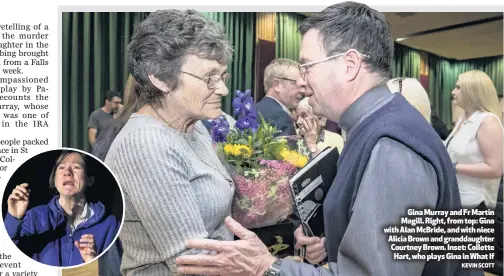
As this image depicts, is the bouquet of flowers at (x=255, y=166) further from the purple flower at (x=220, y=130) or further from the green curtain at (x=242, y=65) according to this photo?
the green curtain at (x=242, y=65)

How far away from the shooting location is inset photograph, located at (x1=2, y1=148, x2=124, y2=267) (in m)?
0.68

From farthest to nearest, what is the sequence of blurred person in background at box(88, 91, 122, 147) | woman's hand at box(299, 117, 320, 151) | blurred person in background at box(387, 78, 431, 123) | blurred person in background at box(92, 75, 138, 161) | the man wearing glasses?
1. blurred person in background at box(88, 91, 122, 147)
2. blurred person in background at box(387, 78, 431, 123)
3. woman's hand at box(299, 117, 320, 151)
4. blurred person in background at box(92, 75, 138, 161)
5. the man wearing glasses

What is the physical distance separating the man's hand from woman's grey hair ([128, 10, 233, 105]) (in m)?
0.33

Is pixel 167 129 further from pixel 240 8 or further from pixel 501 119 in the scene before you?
pixel 501 119

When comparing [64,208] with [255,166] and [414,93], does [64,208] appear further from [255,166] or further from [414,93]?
[414,93]

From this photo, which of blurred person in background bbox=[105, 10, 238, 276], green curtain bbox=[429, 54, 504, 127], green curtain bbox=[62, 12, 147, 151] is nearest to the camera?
blurred person in background bbox=[105, 10, 238, 276]

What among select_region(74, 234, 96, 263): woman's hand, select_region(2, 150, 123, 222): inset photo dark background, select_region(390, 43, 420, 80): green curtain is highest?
select_region(390, 43, 420, 80): green curtain

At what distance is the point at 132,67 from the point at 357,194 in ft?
1.36

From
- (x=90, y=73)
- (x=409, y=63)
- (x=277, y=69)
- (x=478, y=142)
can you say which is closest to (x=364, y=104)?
(x=277, y=69)

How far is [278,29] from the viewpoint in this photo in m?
1.51

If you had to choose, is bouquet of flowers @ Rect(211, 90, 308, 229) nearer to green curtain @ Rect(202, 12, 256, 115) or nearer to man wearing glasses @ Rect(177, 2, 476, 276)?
man wearing glasses @ Rect(177, 2, 476, 276)

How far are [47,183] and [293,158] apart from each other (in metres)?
0.42

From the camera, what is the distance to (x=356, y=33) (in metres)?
0.59

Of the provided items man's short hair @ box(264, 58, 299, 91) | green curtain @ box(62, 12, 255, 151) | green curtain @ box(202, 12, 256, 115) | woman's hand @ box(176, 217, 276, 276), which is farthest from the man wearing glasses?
green curtain @ box(62, 12, 255, 151)
